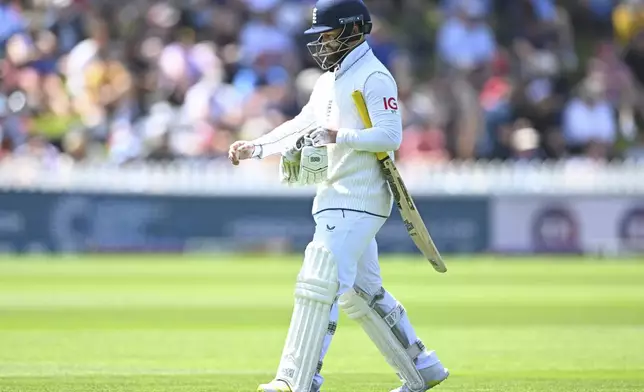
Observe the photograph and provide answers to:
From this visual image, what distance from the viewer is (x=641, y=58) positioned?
72.5ft

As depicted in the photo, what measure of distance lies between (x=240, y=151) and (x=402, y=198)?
0.78 m

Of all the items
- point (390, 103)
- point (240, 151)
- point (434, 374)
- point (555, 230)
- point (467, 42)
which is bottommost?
point (555, 230)

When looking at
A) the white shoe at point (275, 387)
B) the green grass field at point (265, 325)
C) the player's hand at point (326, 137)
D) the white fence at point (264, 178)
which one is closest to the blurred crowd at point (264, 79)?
the white fence at point (264, 178)

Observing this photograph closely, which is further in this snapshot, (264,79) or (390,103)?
(264,79)

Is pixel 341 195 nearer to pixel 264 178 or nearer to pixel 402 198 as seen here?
pixel 402 198

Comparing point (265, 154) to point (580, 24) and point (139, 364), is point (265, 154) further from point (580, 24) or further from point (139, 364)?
point (580, 24)

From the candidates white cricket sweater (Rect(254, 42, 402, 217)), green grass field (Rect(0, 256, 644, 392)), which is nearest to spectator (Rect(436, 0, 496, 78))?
green grass field (Rect(0, 256, 644, 392))

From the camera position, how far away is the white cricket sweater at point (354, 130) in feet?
21.5

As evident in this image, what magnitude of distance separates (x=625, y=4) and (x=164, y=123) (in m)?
7.46

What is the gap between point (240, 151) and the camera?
6684 mm

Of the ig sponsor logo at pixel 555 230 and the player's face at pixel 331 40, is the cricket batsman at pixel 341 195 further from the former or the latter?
the ig sponsor logo at pixel 555 230

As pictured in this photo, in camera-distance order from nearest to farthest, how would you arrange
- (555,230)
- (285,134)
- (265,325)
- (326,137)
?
(326,137) → (285,134) → (265,325) → (555,230)

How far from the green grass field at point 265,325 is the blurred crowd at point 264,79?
7.39 ft

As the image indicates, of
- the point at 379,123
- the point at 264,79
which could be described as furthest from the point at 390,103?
the point at 264,79
